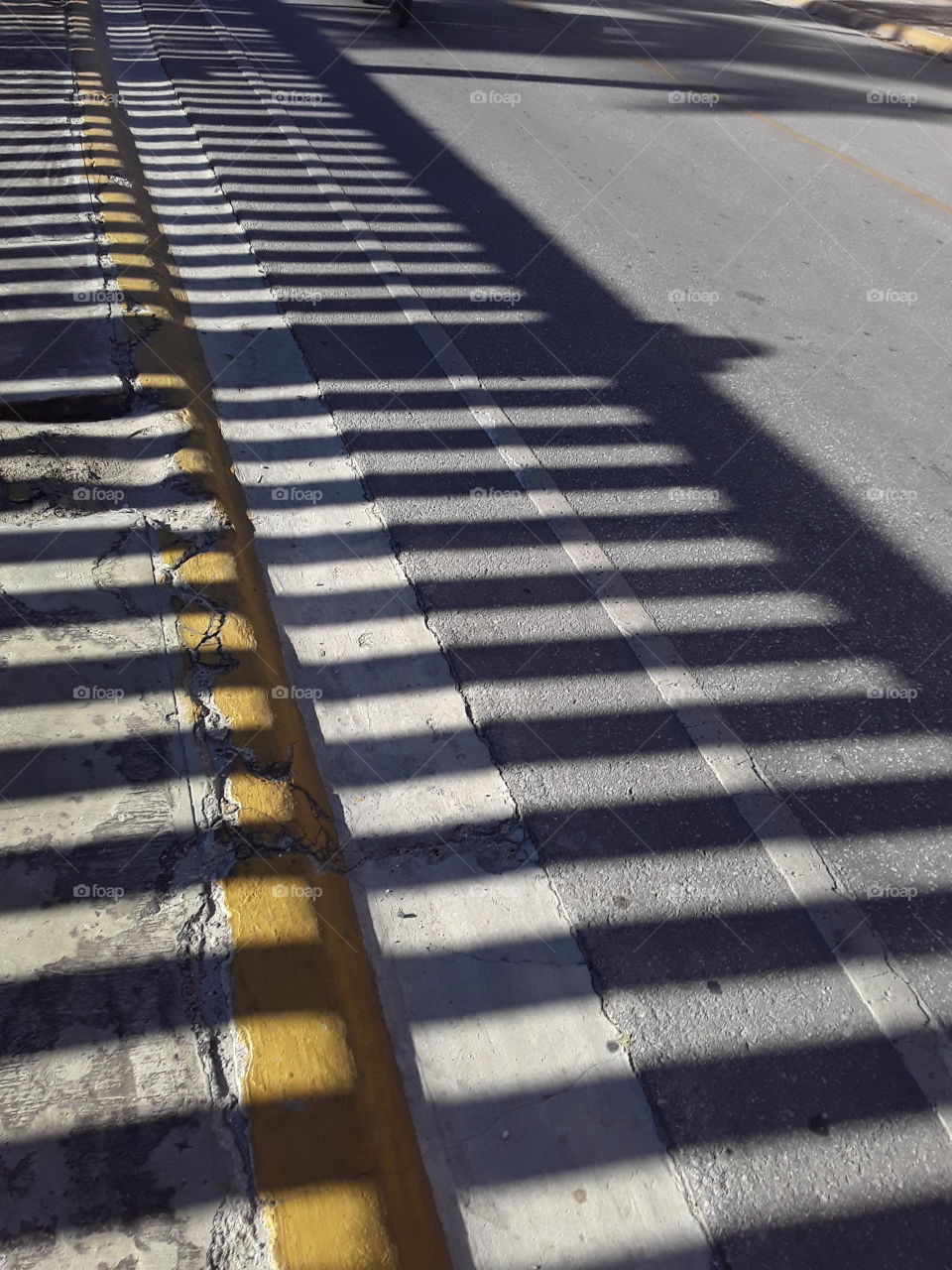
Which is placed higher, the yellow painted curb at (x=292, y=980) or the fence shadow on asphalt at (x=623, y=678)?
the fence shadow on asphalt at (x=623, y=678)

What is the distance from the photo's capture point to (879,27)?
15.5 m

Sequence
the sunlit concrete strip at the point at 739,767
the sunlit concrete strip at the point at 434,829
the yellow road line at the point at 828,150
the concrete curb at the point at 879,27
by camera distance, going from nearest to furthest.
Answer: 1. the sunlit concrete strip at the point at 434,829
2. the sunlit concrete strip at the point at 739,767
3. the yellow road line at the point at 828,150
4. the concrete curb at the point at 879,27

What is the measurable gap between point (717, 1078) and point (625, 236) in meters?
5.78

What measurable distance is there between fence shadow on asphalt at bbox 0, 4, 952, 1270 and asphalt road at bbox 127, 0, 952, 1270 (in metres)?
0.01

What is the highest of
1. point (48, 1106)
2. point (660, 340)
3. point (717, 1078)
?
point (660, 340)

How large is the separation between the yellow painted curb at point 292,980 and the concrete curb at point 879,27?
1493 cm

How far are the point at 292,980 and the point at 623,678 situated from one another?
1.51m

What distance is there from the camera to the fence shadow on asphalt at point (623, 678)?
2.21m

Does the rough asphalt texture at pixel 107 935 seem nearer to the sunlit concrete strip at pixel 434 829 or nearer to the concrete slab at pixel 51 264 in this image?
the sunlit concrete strip at pixel 434 829

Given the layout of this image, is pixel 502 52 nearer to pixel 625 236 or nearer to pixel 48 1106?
pixel 625 236

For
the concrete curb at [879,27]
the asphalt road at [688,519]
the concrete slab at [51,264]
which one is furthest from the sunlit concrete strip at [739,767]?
the concrete curb at [879,27]

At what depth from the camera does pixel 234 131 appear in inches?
316

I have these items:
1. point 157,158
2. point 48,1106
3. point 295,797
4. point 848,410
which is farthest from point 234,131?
point 48,1106

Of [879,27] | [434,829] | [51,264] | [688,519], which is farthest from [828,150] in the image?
[434,829]
